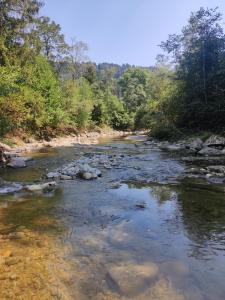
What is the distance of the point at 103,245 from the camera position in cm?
558

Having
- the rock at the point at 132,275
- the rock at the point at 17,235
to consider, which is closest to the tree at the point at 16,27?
the rock at the point at 17,235

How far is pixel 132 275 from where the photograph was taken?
451cm

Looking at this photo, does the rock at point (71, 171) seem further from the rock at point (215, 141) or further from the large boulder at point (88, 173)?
the rock at point (215, 141)

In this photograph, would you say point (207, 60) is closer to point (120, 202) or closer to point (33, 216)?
point (120, 202)

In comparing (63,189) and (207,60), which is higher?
(207,60)

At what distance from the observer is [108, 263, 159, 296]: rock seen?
4.21 m

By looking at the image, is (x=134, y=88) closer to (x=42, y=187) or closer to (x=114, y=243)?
(x=42, y=187)

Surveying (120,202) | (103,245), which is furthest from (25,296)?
(120,202)

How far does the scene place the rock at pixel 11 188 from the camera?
31.4 feet

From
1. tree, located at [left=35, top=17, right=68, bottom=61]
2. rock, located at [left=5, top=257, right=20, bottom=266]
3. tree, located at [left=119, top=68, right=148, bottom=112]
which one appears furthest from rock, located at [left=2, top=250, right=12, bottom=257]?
tree, located at [left=119, top=68, right=148, bottom=112]

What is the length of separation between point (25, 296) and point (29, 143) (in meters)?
23.3

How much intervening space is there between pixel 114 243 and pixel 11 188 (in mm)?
5360

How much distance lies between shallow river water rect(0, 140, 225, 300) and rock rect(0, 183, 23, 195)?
721mm

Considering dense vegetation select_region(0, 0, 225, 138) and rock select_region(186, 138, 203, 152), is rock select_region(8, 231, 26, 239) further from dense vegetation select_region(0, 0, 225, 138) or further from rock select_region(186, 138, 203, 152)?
rock select_region(186, 138, 203, 152)
